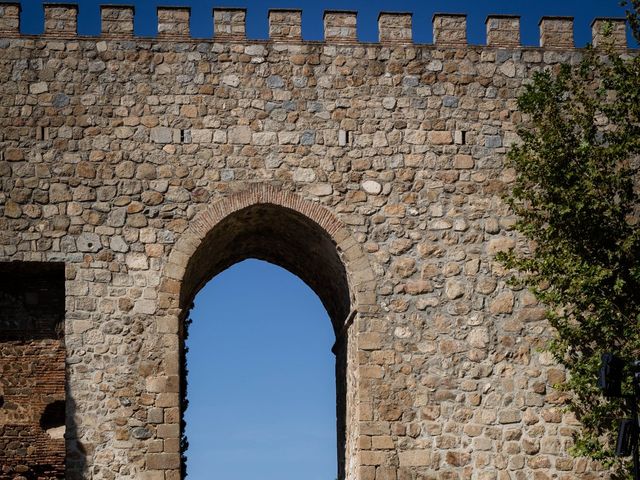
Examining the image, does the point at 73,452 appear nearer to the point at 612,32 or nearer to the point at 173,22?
the point at 173,22

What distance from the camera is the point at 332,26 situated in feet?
45.4

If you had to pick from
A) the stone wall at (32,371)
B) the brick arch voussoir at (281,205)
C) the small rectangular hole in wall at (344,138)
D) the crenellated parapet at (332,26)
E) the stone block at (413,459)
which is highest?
the crenellated parapet at (332,26)

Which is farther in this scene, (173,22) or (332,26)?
A: (332,26)

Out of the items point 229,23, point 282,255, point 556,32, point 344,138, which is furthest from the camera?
point 282,255

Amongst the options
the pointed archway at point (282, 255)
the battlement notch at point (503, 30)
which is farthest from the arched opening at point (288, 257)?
the battlement notch at point (503, 30)

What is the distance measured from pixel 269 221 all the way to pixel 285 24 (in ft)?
8.42

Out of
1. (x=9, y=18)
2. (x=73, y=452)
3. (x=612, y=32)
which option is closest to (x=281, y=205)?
(x=73, y=452)

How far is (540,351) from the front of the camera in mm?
12914

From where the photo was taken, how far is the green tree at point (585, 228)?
12.5m

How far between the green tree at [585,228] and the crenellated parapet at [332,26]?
2.78 feet

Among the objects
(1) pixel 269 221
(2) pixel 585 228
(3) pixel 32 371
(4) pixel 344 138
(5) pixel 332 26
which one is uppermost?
(5) pixel 332 26

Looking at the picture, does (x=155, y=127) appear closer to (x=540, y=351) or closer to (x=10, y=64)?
(x=10, y=64)

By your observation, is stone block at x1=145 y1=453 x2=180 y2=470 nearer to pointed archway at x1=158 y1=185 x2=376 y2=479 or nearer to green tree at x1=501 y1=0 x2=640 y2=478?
pointed archway at x1=158 y1=185 x2=376 y2=479

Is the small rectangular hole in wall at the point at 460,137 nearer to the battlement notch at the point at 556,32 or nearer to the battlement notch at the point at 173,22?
the battlement notch at the point at 556,32
